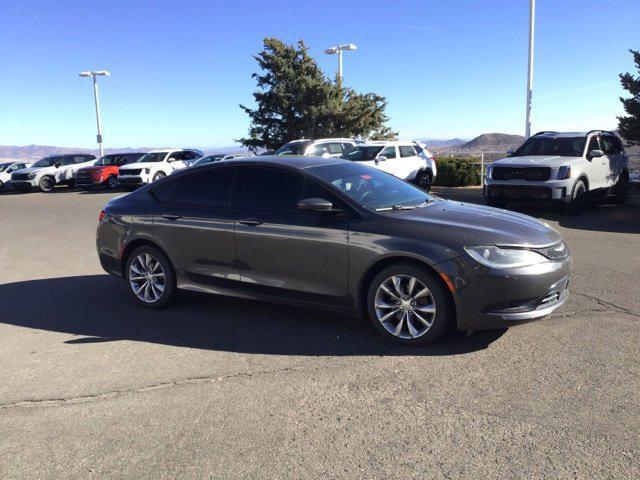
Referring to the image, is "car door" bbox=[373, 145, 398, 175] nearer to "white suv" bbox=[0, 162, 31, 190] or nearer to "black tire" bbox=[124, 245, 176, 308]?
"black tire" bbox=[124, 245, 176, 308]

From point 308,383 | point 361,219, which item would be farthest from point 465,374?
point 361,219

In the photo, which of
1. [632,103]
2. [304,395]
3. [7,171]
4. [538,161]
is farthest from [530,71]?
[7,171]

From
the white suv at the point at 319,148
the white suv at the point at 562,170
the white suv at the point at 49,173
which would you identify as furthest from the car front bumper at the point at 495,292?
the white suv at the point at 49,173

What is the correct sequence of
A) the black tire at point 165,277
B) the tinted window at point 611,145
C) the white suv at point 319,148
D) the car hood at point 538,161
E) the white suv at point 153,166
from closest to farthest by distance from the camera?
the black tire at point 165,277 → the car hood at point 538,161 → the tinted window at point 611,145 → the white suv at point 319,148 → the white suv at point 153,166

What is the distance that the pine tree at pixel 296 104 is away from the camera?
1373 inches

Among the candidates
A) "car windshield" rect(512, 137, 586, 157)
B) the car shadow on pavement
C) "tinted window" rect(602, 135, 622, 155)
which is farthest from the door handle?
"tinted window" rect(602, 135, 622, 155)

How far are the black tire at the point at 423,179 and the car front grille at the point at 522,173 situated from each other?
599 centimetres

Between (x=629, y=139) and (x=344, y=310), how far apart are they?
15.6 metres

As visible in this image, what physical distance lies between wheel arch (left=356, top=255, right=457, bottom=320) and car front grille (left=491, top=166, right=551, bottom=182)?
27.5 ft

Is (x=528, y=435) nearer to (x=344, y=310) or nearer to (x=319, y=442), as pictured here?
(x=319, y=442)

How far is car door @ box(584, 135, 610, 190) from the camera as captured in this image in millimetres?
12237

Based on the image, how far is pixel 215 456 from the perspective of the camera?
10.1 ft

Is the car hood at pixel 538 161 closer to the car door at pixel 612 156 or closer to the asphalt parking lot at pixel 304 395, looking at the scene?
the car door at pixel 612 156

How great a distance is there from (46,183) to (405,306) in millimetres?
25764
